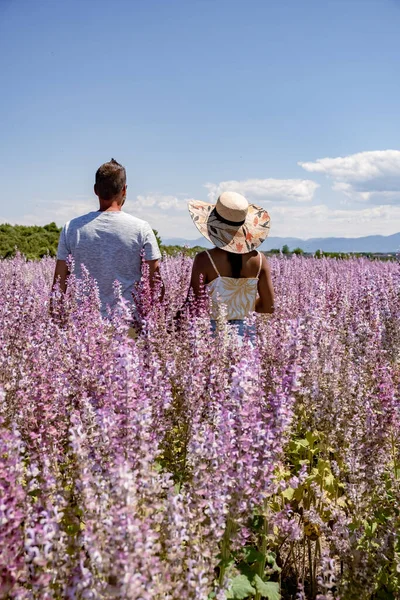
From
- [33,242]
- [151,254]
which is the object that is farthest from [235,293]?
[33,242]

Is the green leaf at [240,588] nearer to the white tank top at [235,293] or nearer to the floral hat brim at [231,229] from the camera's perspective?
the white tank top at [235,293]

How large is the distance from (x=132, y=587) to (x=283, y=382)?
43.7 inches

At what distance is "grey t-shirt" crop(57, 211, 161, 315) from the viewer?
453 centimetres

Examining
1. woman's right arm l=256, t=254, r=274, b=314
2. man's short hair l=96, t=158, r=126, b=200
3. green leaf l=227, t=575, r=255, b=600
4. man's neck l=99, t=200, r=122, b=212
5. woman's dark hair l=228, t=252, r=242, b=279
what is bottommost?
green leaf l=227, t=575, r=255, b=600

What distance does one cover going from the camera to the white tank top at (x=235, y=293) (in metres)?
4.59

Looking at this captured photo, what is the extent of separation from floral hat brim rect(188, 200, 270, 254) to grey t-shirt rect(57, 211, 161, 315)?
1.65ft

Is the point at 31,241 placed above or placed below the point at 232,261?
above

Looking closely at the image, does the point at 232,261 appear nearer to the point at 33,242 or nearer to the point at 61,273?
the point at 61,273

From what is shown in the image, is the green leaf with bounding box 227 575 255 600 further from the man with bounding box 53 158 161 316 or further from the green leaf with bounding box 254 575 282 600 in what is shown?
the man with bounding box 53 158 161 316

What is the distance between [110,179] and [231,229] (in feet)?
3.68

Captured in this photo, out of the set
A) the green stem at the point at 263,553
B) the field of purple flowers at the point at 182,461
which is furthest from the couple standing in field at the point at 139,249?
the green stem at the point at 263,553

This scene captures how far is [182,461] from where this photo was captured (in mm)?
3145

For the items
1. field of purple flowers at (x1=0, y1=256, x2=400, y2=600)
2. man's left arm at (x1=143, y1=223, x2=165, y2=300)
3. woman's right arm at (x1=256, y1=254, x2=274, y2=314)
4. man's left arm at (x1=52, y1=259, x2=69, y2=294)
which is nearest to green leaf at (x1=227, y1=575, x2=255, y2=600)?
field of purple flowers at (x1=0, y1=256, x2=400, y2=600)

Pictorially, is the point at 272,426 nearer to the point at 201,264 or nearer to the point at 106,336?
the point at 106,336
